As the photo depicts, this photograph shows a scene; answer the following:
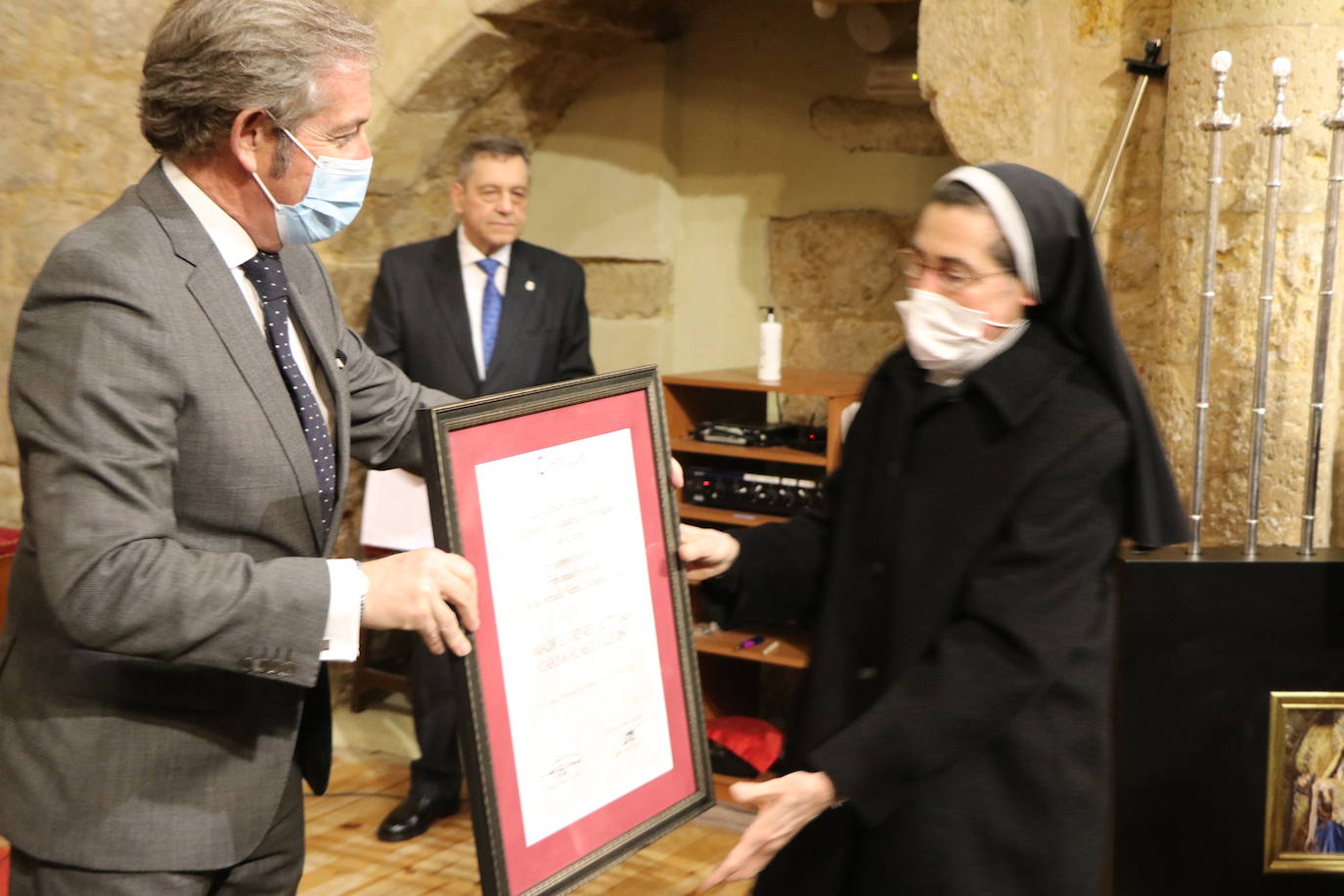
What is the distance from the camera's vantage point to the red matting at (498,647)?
1466 mm

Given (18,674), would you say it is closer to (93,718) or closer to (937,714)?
(93,718)

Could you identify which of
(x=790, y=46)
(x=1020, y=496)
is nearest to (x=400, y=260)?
(x=790, y=46)

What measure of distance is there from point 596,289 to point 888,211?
0.99 meters

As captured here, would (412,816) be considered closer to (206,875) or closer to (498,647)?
(206,875)

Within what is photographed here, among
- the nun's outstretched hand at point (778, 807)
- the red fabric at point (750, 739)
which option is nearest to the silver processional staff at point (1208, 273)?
the red fabric at point (750, 739)

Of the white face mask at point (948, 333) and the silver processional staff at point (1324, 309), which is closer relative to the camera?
the white face mask at point (948, 333)

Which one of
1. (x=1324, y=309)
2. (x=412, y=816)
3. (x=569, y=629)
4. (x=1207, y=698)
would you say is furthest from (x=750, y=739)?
(x=569, y=629)

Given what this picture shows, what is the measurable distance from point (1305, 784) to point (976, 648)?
1.65m

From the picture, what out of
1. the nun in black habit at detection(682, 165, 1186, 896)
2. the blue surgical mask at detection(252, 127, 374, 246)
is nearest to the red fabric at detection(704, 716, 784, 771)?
the nun in black habit at detection(682, 165, 1186, 896)

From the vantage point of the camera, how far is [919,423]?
1.62 meters

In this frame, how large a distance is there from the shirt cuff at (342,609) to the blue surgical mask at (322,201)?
16.7 inches

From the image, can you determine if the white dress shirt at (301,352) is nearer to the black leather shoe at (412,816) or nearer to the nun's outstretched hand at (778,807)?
the nun's outstretched hand at (778,807)

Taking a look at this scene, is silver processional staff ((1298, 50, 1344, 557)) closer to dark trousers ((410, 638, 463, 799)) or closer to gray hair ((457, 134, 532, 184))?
gray hair ((457, 134, 532, 184))

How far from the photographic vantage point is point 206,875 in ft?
5.16
